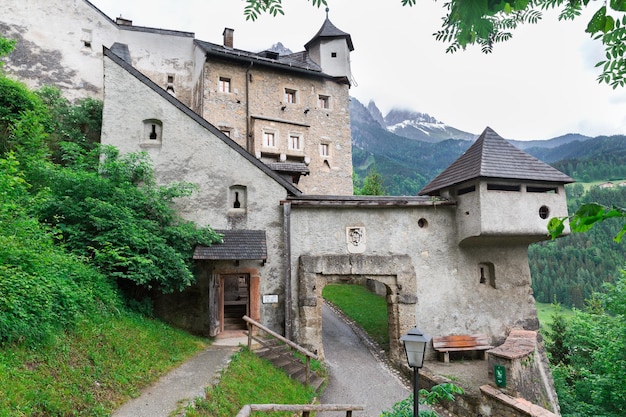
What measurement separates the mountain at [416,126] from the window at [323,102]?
105959 millimetres

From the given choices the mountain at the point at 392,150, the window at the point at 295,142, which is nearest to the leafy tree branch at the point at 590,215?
the window at the point at 295,142

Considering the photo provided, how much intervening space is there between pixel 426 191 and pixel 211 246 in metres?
7.83

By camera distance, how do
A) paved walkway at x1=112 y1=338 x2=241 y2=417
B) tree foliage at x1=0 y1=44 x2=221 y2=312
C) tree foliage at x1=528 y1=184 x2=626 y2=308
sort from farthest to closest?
tree foliage at x1=528 y1=184 x2=626 y2=308 → tree foliage at x1=0 y1=44 x2=221 y2=312 → paved walkway at x1=112 y1=338 x2=241 y2=417

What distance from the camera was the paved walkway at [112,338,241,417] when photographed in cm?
545

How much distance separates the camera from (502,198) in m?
11.4

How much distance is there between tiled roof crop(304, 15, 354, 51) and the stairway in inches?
835

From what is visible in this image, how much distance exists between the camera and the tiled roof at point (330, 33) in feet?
80.9

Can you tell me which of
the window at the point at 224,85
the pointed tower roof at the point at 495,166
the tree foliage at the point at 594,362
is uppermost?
the window at the point at 224,85

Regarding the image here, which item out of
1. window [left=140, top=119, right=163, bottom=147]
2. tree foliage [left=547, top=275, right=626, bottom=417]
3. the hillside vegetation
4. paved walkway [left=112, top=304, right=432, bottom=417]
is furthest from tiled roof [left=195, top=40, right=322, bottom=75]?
tree foliage [left=547, top=275, right=626, bottom=417]

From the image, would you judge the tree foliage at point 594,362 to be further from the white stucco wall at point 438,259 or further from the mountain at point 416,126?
the mountain at point 416,126

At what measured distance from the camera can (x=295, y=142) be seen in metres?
22.0

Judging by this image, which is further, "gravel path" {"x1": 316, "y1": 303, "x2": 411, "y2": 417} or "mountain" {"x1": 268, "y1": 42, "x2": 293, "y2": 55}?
"mountain" {"x1": 268, "y1": 42, "x2": 293, "y2": 55}

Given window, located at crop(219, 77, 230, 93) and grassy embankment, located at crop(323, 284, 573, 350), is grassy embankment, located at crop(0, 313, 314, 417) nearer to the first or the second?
grassy embankment, located at crop(323, 284, 573, 350)

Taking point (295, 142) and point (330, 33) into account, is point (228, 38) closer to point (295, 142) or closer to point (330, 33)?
point (330, 33)
